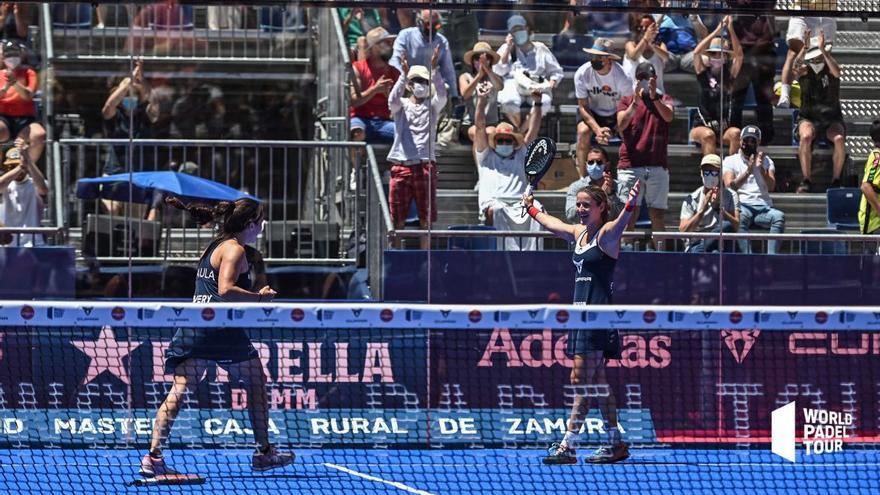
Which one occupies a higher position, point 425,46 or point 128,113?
point 425,46

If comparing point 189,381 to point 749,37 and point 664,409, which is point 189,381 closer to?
point 664,409

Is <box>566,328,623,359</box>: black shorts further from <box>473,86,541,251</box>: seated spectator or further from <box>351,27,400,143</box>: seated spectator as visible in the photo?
<box>351,27,400,143</box>: seated spectator

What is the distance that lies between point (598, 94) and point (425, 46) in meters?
1.46

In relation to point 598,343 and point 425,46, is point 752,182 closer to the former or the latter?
point 425,46

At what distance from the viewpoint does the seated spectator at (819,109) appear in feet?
41.3

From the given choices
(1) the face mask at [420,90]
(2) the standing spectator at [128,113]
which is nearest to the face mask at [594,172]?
(1) the face mask at [420,90]

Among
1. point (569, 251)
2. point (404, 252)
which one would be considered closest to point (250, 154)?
point (404, 252)

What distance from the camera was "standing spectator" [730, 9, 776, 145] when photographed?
12.5 metres

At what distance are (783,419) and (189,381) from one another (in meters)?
4.99

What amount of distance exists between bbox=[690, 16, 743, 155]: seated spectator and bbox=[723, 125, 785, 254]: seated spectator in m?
0.13

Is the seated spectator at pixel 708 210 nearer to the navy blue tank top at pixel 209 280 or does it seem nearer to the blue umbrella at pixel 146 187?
the blue umbrella at pixel 146 187

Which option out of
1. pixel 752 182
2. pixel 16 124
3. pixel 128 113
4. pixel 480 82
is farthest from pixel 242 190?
pixel 752 182

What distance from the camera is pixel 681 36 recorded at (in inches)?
492

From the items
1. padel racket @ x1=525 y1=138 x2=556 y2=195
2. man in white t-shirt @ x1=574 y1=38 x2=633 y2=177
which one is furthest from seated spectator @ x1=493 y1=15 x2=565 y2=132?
padel racket @ x1=525 y1=138 x2=556 y2=195
